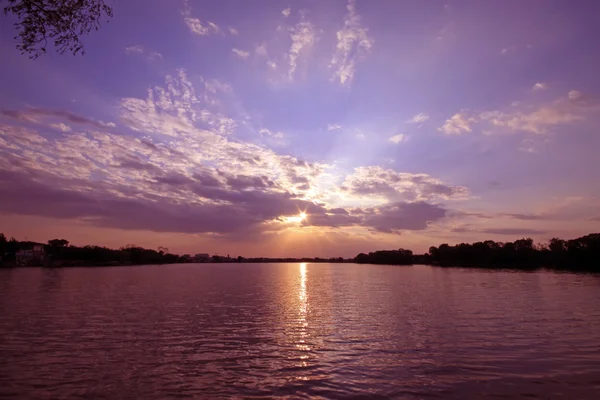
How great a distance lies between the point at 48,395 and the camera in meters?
15.3

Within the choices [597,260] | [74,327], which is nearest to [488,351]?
[74,327]

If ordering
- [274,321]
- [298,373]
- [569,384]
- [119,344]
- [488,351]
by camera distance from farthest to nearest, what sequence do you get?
[274,321] < [119,344] < [488,351] < [298,373] < [569,384]

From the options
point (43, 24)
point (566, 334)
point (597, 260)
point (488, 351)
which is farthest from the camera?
point (597, 260)

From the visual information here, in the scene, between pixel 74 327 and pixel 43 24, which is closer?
pixel 43 24

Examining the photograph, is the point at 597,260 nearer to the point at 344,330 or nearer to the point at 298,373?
the point at 344,330

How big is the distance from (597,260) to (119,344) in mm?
192095

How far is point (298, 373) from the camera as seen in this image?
61.0 ft

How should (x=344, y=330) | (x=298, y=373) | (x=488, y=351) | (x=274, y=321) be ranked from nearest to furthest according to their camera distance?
(x=298, y=373)
(x=488, y=351)
(x=344, y=330)
(x=274, y=321)

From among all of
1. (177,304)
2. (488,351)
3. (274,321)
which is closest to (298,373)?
(488,351)

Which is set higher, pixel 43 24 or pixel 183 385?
pixel 43 24

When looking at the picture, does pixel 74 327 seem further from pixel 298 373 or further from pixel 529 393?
pixel 529 393

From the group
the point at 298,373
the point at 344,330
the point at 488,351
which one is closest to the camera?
the point at 298,373

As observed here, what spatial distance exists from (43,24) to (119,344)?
19.4 metres

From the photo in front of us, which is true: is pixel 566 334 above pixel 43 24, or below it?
below
